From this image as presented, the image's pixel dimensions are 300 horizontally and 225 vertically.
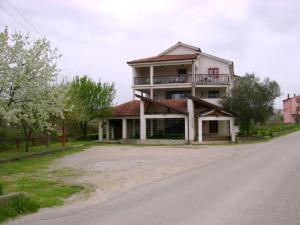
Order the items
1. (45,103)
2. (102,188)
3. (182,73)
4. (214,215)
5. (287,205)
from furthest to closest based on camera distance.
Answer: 1. (182,73)
2. (45,103)
3. (102,188)
4. (287,205)
5. (214,215)

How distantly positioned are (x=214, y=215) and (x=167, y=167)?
32.2 feet

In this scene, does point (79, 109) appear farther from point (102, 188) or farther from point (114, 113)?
point (102, 188)

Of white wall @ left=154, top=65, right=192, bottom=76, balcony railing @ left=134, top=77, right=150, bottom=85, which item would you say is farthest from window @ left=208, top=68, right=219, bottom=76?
balcony railing @ left=134, top=77, right=150, bottom=85

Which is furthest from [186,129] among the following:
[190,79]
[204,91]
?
[204,91]

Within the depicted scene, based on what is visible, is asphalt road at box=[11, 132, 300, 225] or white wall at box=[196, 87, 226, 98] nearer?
asphalt road at box=[11, 132, 300, 225]

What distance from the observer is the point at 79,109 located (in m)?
34.3

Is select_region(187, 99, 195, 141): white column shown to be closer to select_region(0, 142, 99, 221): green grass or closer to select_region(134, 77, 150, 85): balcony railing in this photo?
select_region(134, 77, 150, 85): balcony railing

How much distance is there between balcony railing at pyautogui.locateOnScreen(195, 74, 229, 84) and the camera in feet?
141

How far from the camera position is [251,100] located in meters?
36.2

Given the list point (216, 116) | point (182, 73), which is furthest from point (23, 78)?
point (182, 73)

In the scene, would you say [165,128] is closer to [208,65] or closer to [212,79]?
[212,79]

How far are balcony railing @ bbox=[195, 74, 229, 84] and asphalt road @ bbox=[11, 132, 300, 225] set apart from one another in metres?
30.0

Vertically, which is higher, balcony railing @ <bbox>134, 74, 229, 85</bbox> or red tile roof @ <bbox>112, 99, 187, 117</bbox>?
balcony railing @ <bbox>134, 74, 229, 85</bbox>

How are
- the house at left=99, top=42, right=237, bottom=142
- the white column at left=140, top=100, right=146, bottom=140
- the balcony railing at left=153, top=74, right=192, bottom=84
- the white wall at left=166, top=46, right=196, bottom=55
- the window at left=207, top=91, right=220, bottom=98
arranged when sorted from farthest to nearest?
the white wall at left=166, top=46, right=196, bottom=55 → the window at left=207, top=91, right=220, bottom=98 → the balcony railing at left=153, top=74, right=192, bottom=84 → the white column at left=140, top=100, right=146, bottom=140 → the house at left=99, top=42, right=237, bottom=142
